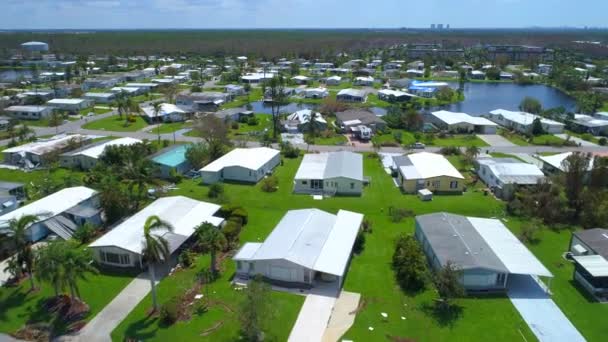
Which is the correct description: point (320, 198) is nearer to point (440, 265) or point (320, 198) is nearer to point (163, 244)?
point (440, 265)

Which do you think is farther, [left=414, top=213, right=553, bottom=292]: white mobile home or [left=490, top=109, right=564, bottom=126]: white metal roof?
[left=490, top=109, right=564, bottom=126]: white metal roof

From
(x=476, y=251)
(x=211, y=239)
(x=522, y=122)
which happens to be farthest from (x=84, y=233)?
(x=522, y=122)

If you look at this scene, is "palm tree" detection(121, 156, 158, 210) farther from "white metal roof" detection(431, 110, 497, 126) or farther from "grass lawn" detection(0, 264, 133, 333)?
"white metal roof" detection(431, 110, 497, 126)

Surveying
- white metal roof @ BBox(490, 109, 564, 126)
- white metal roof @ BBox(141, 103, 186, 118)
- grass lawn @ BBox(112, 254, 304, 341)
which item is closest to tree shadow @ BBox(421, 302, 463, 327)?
grass lawn @ BBox(112, 254, 304, 341)

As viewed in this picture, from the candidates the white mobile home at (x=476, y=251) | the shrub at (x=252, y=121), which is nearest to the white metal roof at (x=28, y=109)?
the shrub at (x=252, y=121)

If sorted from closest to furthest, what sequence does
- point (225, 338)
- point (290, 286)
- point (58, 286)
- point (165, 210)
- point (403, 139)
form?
1. point (225, 338)
2. point (58, 286)
3. point (290, 286)
4. point (165, 210)
5. point (403, 139)

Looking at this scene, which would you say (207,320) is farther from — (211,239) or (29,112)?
(29,112)

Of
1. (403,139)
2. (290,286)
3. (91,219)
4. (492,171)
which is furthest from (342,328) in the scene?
(403,139)
